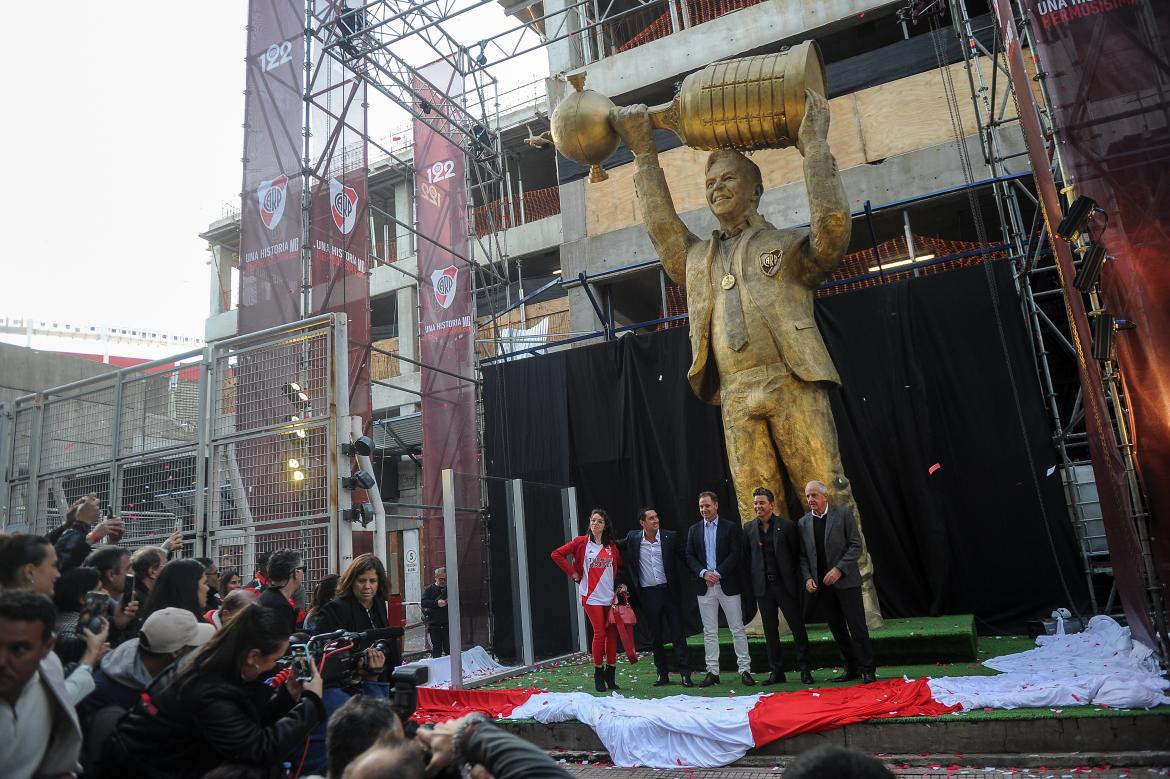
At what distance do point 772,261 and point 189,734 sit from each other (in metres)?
Result: 5.24

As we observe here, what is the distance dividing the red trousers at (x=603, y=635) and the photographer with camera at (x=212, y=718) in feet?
12.4

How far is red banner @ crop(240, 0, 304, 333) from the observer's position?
33.4 feet

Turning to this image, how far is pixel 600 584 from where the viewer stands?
6.21 meters

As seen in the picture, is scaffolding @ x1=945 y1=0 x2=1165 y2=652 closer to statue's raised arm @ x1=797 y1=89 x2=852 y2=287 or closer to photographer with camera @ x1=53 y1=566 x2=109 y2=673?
statue's raised arm @ x1=797 y1=89 x2=852 y2=287

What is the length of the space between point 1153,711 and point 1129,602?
1934mm

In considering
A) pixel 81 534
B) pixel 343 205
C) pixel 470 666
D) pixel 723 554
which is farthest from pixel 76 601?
pixel 343 205

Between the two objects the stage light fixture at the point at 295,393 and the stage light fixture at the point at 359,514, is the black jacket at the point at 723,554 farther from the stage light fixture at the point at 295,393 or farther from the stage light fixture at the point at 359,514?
the stage light fixture at the point at 295,393

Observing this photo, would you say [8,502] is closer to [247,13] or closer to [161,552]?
[161,552]

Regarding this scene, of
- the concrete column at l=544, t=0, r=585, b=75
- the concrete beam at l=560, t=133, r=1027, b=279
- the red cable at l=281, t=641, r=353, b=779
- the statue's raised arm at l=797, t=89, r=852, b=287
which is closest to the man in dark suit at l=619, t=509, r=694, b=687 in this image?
the statue's raised arm at l=797, t=89, r=852, b=287

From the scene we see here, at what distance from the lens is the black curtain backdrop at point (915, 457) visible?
7828mm

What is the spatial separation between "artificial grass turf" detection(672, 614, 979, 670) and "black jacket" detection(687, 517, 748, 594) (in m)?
0.62

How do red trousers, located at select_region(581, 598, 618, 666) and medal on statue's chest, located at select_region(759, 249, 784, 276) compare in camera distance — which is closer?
red trousers, located at select_region(581, 598, 618, 666)

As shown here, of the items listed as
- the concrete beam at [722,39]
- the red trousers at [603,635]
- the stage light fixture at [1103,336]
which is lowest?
the red trousers at [603,635]

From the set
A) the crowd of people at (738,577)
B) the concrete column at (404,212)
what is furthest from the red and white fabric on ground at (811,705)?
the concrete column at (404,212)
